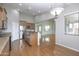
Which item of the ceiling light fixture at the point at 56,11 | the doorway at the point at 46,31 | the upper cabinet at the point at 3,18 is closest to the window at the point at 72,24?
the ceiling light fixture at the point at 56,11

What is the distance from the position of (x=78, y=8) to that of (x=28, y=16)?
1084mm

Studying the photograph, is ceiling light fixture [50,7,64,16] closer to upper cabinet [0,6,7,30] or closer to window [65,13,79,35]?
window [65,13,79,35]

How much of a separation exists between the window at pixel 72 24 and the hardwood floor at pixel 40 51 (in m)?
0.40

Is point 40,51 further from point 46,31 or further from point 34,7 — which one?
point 34,7

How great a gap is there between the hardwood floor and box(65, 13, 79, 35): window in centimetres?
40

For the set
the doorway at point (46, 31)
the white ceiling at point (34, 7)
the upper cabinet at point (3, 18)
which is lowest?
the doorway at point (46, 31)

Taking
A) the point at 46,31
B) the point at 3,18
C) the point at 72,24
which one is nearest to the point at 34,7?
the point at 46,31

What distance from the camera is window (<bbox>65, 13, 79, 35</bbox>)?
2531 mm

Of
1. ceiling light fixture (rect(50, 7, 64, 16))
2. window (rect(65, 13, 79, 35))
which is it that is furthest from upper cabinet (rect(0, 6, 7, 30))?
window (rect(65, 13, 79, 35))

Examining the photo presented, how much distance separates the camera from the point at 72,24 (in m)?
2.61

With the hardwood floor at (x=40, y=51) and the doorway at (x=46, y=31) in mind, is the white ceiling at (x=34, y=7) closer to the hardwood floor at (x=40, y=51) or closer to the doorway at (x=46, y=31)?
the doorway at (x=46, y=31)

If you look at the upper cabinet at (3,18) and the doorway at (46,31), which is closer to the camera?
the upper cabinet at (3,18)

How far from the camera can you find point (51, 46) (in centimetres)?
266

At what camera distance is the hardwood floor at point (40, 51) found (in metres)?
2.57
